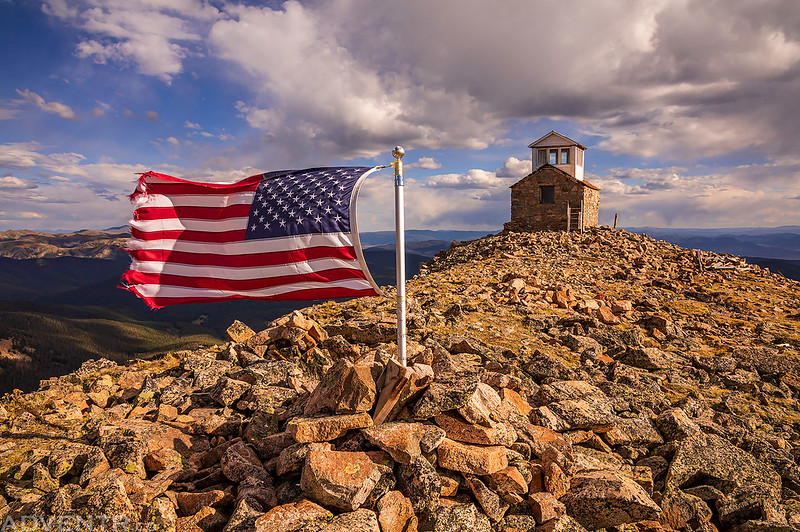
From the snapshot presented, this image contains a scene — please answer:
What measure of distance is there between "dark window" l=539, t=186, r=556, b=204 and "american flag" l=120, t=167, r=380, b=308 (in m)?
38.8

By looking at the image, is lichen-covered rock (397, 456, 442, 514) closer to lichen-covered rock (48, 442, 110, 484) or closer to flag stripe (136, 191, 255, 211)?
lichen-covered rock (48, 442, 110, 484)

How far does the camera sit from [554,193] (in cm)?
4262

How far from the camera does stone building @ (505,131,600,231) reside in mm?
41531

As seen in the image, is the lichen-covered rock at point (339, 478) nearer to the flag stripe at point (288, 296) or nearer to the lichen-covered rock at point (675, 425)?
the flag stripe at point (288, 296)

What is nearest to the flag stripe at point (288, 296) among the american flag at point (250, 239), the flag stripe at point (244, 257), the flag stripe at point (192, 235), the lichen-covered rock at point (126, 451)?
the american flag at point (250, 239)

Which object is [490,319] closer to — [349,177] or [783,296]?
[349,177]

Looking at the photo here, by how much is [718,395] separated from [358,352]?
28.4 feet

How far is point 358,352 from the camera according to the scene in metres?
10.5

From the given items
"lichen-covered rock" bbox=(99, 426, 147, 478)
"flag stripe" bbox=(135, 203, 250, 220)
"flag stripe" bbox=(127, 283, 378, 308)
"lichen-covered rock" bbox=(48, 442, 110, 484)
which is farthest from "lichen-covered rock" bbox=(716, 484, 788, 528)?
"flag stripe" bbox=(135, 203, 250, 220)

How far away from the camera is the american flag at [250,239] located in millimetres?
7422

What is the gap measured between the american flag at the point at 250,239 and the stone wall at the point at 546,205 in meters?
38.1

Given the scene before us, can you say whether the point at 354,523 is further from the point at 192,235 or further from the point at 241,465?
the point at 192,235

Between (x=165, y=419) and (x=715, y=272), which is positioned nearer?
(x=165, y=419)

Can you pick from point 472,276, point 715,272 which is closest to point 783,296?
point 715,272
